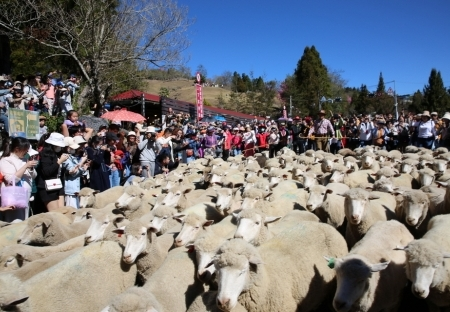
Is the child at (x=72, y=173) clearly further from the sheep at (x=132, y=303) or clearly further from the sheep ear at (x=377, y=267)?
the sheep ear at (x=377, y=267)

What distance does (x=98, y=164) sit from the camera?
23.3ft

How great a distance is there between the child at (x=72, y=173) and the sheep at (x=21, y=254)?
6.76 ft

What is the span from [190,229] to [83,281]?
1149 millimetres

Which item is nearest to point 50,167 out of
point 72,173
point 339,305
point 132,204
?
point 72,173

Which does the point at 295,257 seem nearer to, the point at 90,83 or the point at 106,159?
the point at 106,159

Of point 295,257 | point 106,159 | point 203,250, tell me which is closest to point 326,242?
point 295,257

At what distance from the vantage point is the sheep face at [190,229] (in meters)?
3.93

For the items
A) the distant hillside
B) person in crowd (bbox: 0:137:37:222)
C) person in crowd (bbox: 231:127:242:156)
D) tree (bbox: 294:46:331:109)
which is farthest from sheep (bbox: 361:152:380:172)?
the distant hillside

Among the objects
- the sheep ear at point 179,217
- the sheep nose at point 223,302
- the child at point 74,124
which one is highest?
the child at point 74,124

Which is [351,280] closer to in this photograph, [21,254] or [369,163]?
[21,254]

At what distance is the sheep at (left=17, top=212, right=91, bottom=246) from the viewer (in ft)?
14.1

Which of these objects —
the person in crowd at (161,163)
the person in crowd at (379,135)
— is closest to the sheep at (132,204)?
the person in crowd at (161,163)

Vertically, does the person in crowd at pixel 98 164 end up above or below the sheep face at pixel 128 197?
above

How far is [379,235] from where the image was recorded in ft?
11.7
